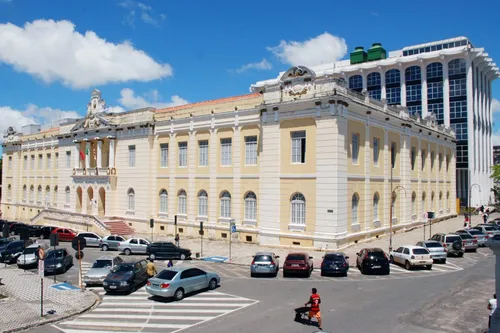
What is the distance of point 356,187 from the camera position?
3775 centimetres

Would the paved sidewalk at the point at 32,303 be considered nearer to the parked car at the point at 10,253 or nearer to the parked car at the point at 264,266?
the parked car at the point at 10,253

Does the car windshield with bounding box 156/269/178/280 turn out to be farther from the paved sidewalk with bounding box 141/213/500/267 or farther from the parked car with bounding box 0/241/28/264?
the parked car with bounding box 0/241/28/264

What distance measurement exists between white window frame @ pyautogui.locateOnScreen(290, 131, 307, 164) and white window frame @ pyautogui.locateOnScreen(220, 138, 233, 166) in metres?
7.68

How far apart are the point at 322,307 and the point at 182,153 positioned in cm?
3050

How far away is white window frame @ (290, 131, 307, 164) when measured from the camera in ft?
121

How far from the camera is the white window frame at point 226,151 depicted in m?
42.9

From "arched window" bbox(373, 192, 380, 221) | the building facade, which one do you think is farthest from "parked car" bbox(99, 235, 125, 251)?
the building facade

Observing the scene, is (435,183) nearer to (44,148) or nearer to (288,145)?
(288,145)

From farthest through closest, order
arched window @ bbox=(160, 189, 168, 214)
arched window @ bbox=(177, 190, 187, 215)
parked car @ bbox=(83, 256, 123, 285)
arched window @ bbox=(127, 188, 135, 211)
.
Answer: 1. arched window @ bbox=(127, 188, 135, 211)
2. arched window @ bbox=(160, 189, 168, 214)
3. arched window @ bbox=(177, 190, 187, 215)
4. parked car @ bbox=(83, 256, 123, 285)

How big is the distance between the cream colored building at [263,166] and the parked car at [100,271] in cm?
1511

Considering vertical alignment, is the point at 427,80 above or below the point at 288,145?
above

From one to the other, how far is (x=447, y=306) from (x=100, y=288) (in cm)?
1749

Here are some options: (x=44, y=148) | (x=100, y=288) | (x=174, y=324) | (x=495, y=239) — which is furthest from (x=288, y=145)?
(x=44, y=148)

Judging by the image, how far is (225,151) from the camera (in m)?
43.3
